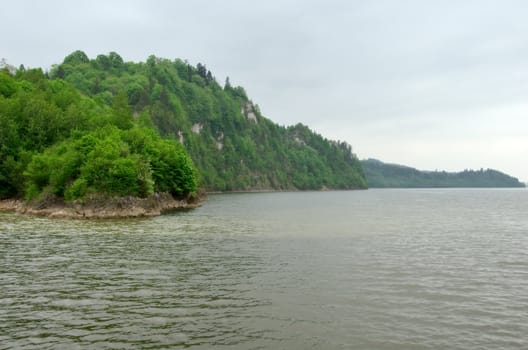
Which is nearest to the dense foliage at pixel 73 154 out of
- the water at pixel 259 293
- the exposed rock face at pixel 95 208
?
the exposed rock face at pixel 95 208

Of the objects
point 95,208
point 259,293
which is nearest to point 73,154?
point 95,208

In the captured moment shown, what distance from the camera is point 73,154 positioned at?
232ft

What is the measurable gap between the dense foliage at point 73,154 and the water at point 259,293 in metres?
27.8

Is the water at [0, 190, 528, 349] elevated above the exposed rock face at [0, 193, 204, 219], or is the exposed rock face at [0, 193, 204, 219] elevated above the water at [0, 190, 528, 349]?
the exposed rock face at [0, 193, 204, 219]

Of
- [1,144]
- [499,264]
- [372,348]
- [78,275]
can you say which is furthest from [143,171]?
[372,348]

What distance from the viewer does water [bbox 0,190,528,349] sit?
49.1 ft

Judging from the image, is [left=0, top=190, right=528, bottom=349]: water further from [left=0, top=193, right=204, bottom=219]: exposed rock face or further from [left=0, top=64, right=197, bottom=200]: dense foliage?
[left=0, top=64, right=197, bottom=200]: dense foliage

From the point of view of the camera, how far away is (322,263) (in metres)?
29.1

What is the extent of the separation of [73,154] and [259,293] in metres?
61.7

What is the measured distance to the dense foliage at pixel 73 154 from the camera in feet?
220

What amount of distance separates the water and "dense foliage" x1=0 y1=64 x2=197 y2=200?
27.8 m

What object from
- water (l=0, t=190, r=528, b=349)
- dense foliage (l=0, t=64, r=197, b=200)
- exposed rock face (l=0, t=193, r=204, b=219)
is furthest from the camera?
dense foliage (l=0, t=64, r=197, b=200)

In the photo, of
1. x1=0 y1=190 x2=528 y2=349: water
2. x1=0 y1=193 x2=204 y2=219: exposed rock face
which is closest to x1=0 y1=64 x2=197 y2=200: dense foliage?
x1=0 y1=193 x2=204 y2=219: exposed rock face

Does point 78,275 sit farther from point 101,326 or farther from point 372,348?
point 372,348
